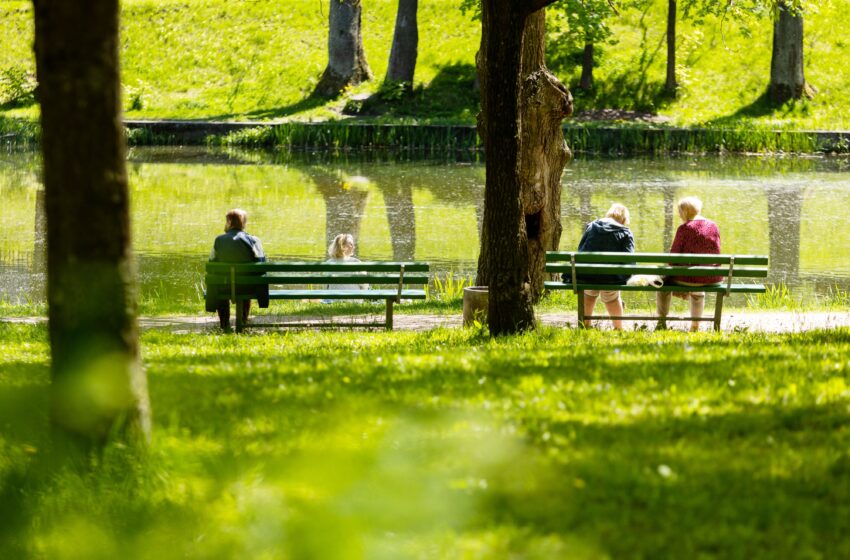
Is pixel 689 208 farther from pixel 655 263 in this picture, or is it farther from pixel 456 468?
pixel 456 468

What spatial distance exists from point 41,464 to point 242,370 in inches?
90.6

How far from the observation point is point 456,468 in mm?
5562

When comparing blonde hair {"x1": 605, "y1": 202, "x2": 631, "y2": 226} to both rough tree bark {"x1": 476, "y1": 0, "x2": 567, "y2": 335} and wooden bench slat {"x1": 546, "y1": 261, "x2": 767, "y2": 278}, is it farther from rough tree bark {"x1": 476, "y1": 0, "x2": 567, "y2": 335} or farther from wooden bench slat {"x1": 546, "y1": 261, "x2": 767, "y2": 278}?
rough tree bark {"x1": 476, "y1": 0, "x2": 567, "y2": 335}

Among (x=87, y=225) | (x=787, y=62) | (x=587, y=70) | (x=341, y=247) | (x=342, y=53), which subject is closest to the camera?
(x=87, y=225)

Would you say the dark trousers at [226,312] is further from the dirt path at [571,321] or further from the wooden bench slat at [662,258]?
the wooden bench slat at [662,258]

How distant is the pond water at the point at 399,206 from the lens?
20.1 m

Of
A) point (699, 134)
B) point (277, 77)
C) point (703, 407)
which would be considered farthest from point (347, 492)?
point (277, 77)

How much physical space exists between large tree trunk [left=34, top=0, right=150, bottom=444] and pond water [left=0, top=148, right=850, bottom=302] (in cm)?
1159

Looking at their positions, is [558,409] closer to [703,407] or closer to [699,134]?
[703,407]

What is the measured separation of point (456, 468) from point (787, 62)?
34.2 m

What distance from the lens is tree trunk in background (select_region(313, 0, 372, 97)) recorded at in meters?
40.4

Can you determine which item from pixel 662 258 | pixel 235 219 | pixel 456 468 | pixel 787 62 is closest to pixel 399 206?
pixel 235 219

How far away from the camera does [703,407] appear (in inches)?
254

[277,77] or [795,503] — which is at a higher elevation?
[277,77]
